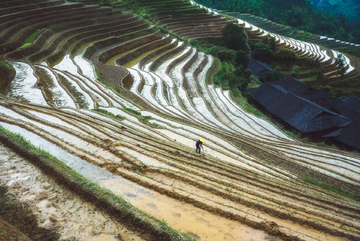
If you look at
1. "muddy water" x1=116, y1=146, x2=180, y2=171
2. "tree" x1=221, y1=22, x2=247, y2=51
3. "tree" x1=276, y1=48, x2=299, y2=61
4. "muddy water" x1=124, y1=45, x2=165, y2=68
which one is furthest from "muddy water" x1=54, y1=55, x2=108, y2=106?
"tree" x1=276, y1=48, x2=299, y2=61

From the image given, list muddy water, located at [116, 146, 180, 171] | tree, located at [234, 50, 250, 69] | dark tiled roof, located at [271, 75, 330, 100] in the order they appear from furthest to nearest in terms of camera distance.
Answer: tree, located at [234, 50, 250, 69] < dark tiled roof, located at [271, 75, 330, 100] < muddy water, located at [116, 146, 180, 171]

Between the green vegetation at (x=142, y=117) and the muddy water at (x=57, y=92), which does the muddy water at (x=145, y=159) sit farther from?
the muddy water at (x=57, y=92)

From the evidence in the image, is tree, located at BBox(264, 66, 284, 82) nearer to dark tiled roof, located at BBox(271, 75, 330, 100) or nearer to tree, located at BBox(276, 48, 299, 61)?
dark tiled roof, located at BBox(271, 75, 330, 100)

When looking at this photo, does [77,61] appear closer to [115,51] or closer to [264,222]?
[115,51]

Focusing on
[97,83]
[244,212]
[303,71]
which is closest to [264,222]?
[244,212]

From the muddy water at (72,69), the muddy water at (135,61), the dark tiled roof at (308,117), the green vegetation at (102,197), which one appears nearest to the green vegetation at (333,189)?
the green vegetation at (102,197)

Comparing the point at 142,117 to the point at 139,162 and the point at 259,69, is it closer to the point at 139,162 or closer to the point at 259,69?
the point at 139,162
